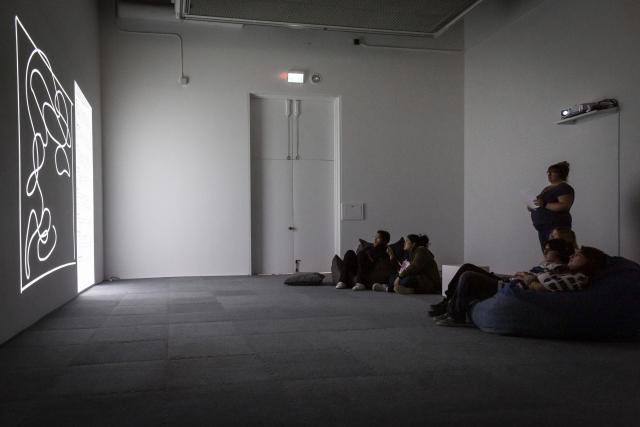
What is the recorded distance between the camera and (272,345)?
13.0 ft

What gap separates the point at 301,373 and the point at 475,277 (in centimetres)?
198

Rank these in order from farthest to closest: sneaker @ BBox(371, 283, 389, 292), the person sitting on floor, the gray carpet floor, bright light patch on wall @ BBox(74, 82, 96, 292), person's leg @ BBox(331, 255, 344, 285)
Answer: person's leg @ BBox(331, 255, 344, 285) < sneaker @ BBox(371, 283, 389, 292) < bright light patch on wall @ BBox(74, 82, 96, 292) < the person sitting on floor < the gray carpet floor

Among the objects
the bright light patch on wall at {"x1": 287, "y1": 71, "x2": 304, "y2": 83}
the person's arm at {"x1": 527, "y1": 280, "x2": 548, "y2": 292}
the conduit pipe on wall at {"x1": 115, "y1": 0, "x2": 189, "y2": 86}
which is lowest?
the person's arm at {"x1": 527, "y1": 280, "x2": 548, "y2": 292}

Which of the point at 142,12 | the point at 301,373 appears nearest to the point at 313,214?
the point at 142,12

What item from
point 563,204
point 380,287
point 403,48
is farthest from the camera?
point 403,48

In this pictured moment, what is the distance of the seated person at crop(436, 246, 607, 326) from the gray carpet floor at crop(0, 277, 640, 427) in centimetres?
23

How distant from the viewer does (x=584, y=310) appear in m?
4.03

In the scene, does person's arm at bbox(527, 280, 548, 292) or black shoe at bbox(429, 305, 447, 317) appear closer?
person's arm at bbox(527, 280, 548, 292)

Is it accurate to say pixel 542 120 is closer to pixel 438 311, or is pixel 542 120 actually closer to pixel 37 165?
pixel 438 311

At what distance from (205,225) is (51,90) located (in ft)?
12.6

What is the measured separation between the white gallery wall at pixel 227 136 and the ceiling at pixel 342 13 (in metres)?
1.07

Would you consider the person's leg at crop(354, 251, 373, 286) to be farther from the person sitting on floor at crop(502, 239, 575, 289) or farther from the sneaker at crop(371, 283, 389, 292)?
the person sitting on floor at crop(502, 239, 575, 289)

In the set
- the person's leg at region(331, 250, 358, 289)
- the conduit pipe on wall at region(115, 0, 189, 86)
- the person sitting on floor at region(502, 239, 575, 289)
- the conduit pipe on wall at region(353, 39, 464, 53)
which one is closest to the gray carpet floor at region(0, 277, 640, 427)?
the person sitting on floor at region(502, 239, 575, 289)

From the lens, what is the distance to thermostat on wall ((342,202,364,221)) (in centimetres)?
944
